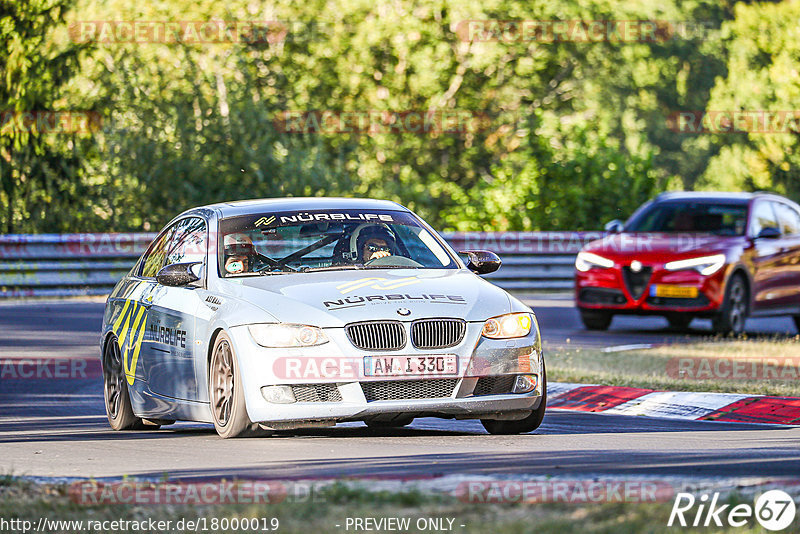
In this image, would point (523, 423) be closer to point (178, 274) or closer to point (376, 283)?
point (376, 283)

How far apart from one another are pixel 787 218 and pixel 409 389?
40.1 ft

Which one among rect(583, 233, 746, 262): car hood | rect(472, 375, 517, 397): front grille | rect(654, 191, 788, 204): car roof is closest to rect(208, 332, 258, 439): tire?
rect(472, 375, 517, 397): front grille

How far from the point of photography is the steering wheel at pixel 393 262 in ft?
32.5

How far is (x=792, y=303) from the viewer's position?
19.7m

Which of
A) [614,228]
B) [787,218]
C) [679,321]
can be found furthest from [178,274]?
[787,218]

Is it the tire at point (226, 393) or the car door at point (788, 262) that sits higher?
the tire at point (226, 393)

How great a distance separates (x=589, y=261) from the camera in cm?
1898

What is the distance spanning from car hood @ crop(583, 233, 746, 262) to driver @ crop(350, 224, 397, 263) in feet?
28.3

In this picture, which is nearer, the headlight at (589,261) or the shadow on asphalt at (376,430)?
the shadow on asphalt at (376,430)

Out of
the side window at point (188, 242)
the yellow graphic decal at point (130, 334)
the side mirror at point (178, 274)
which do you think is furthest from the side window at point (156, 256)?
the side mirror at point (178, 274)

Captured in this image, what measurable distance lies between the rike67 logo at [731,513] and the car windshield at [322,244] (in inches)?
154

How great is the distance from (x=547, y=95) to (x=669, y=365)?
32.5 meters

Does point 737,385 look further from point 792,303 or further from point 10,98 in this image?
point 10,98

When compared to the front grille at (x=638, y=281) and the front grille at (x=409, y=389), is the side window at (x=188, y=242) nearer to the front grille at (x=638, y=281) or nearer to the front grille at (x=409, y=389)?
the front grille at (x=409, y=389)
